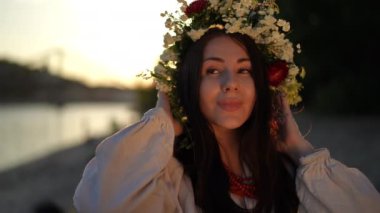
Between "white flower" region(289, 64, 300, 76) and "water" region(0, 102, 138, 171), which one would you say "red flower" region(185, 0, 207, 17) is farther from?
"water" region(0, 102, 138, 171)

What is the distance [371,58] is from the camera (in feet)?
60.3

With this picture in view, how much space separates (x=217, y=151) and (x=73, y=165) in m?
16.8

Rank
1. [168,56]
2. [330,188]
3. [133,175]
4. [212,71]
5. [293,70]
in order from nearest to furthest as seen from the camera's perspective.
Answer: [133,175] < [330,188] < [212,71] < [168,56] < [293,70]

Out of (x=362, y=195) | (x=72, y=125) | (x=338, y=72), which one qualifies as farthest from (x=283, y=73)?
(x=72, y=125)

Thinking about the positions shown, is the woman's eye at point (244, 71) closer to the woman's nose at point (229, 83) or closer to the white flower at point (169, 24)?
the woman's nose at point (229, 83)

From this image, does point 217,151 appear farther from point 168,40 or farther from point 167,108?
point 168,40

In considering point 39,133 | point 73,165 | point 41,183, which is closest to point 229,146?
point 41,183

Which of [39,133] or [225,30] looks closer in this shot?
[225,30]

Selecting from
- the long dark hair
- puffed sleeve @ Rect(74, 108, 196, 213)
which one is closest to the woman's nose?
the long dark hair

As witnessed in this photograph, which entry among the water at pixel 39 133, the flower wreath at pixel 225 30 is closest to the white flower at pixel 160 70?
the flower wreath at pixel 225 30

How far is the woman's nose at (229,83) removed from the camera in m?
2.77

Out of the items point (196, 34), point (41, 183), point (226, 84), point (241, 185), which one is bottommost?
point (41, 183)

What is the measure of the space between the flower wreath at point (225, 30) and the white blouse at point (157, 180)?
0.28m

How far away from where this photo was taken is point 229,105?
2.79 m
